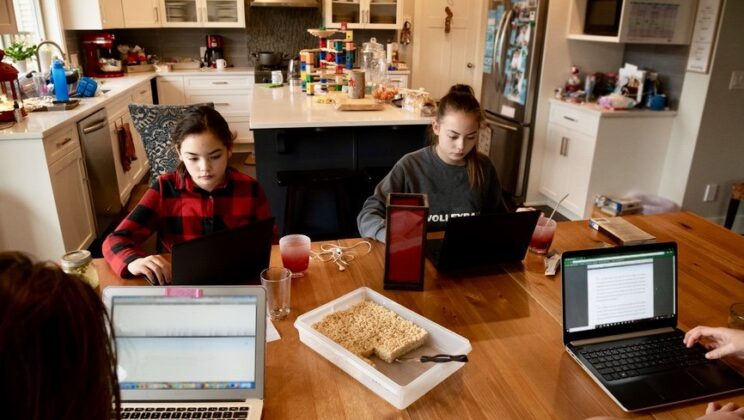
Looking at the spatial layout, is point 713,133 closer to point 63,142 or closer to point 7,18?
point 63,142

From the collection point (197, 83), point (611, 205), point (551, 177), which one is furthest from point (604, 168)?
point (197, 83)

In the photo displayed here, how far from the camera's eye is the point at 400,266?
1321mm

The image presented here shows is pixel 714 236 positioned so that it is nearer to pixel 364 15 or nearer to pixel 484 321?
pixel 484 321

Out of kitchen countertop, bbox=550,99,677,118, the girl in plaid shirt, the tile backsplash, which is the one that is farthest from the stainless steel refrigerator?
the girl in plaid shirt

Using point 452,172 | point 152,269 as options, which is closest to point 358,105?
point 452,172

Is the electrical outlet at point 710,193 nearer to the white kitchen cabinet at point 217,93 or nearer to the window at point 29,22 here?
the white kitchen cabinet at point 217,93

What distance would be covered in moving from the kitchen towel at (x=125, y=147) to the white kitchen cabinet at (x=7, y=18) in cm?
100

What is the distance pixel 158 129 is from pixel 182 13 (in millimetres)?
3240

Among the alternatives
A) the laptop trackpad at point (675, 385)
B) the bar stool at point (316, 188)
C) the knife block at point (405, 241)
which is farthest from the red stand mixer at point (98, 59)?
the laptop trackpad at point (675, 385)

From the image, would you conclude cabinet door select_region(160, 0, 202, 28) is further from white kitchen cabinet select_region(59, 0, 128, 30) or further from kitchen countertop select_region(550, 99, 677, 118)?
kitchen countertop select_region(550, 99, 677, 118)

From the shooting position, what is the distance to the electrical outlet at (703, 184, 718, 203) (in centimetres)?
359

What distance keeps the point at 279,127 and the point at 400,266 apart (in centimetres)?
179

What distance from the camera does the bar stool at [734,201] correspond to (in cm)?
335

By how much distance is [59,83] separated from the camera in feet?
10.5
